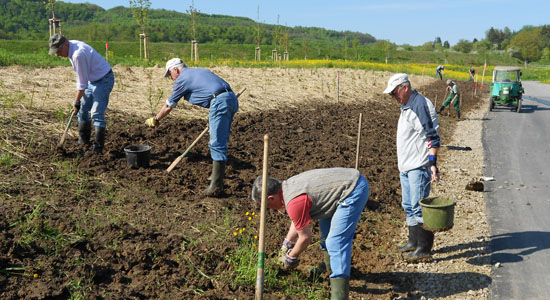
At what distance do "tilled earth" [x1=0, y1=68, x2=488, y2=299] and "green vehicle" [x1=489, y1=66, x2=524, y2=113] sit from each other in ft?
38.8

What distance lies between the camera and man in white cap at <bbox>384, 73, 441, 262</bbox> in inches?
176

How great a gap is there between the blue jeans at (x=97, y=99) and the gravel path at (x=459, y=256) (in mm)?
4341

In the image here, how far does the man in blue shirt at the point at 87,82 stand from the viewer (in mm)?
5758

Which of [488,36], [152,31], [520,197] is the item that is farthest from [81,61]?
[488,36]

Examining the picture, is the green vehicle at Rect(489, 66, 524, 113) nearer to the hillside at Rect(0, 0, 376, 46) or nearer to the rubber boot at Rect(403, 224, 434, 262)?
the rubber boot at Rect(403, 224, 434, 262)

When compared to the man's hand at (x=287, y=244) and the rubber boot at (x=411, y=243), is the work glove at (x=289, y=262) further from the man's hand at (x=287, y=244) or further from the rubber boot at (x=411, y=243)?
the rubber boot at (x=411, y=243)

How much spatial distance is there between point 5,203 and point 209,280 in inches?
94.4

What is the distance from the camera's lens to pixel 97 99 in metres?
6.12

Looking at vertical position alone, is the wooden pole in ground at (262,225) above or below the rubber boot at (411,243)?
above

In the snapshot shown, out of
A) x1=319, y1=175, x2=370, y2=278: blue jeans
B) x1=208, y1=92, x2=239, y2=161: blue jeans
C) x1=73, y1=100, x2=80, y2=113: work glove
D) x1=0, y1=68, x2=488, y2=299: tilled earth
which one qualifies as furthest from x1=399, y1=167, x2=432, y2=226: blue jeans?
x1=73, y1=100, x2=80, y2=113: work glove

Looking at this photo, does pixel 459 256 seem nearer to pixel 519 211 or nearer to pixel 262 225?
pixel 519 211

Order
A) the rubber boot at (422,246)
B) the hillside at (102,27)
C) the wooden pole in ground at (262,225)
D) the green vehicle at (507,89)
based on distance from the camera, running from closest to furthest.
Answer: the wooden pole in ground at (262,225) < the rubber boot at (422,246) < the green vehicle at (507,89) < the hillside at (102,27)

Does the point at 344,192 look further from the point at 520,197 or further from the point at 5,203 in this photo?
the point at 520,197

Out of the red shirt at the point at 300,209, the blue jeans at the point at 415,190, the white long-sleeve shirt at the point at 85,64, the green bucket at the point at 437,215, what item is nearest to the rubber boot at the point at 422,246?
the blue jeans at the point at 415,190
